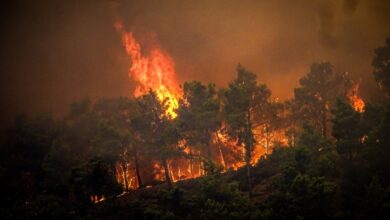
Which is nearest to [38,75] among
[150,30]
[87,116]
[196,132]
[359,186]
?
[150,30]

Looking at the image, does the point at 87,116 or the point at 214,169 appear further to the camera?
the point at 87,116

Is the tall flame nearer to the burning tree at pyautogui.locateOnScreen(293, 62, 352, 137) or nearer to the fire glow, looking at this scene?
the fire glow

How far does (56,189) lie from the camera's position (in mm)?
49938

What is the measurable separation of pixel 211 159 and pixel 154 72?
2645 inches

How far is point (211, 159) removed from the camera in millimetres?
53656

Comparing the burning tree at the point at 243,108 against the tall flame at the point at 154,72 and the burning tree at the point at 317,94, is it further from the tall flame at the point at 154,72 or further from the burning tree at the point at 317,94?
the tall flame at the point at 154,72

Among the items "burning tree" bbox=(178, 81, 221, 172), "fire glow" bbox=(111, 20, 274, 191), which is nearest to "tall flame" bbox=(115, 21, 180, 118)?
"fire glow" bbox=(111, 20, 274, 191)

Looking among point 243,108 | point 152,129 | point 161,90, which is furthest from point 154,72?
point 243,108

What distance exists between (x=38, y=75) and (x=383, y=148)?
15128 cm

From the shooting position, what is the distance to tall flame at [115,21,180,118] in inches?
4174

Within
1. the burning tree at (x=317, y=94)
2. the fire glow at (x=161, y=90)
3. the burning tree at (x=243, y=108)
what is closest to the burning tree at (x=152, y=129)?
the burning tree at (x=243, y=108)

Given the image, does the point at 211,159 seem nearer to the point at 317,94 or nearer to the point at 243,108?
the point at 243,108

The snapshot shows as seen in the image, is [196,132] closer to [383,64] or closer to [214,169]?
[214,169]

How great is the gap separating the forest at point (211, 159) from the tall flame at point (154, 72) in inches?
1240
